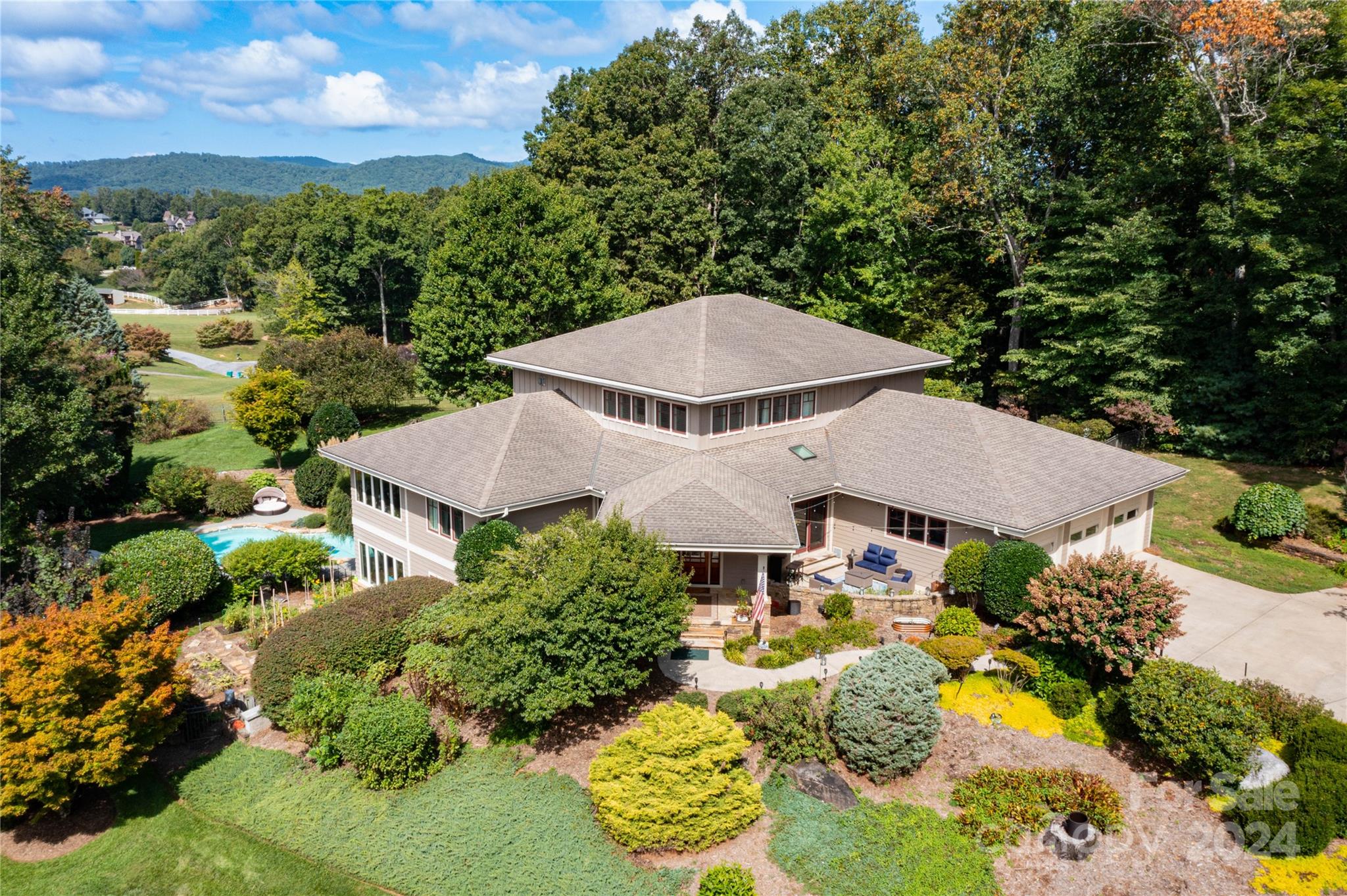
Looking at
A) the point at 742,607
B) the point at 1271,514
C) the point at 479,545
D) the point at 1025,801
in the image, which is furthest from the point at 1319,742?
the point at 479,545

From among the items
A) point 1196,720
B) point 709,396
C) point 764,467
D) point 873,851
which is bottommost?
point 873,851

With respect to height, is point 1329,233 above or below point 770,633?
above

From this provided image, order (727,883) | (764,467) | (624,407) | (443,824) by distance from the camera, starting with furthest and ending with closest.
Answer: (624,407)
(764,467)
(443,824)
(727,883)

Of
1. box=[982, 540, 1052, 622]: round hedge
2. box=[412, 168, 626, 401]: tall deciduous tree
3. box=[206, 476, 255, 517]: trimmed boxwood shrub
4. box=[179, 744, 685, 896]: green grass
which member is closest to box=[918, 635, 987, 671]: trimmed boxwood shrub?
box=[982, 540, 1052, 622]: round hedge

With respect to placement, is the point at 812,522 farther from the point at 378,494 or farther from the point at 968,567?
the point at 378,494

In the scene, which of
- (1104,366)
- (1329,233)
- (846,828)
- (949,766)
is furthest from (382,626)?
(1329,233)

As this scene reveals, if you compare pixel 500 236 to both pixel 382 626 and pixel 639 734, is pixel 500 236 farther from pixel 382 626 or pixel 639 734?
pixel 639 734
